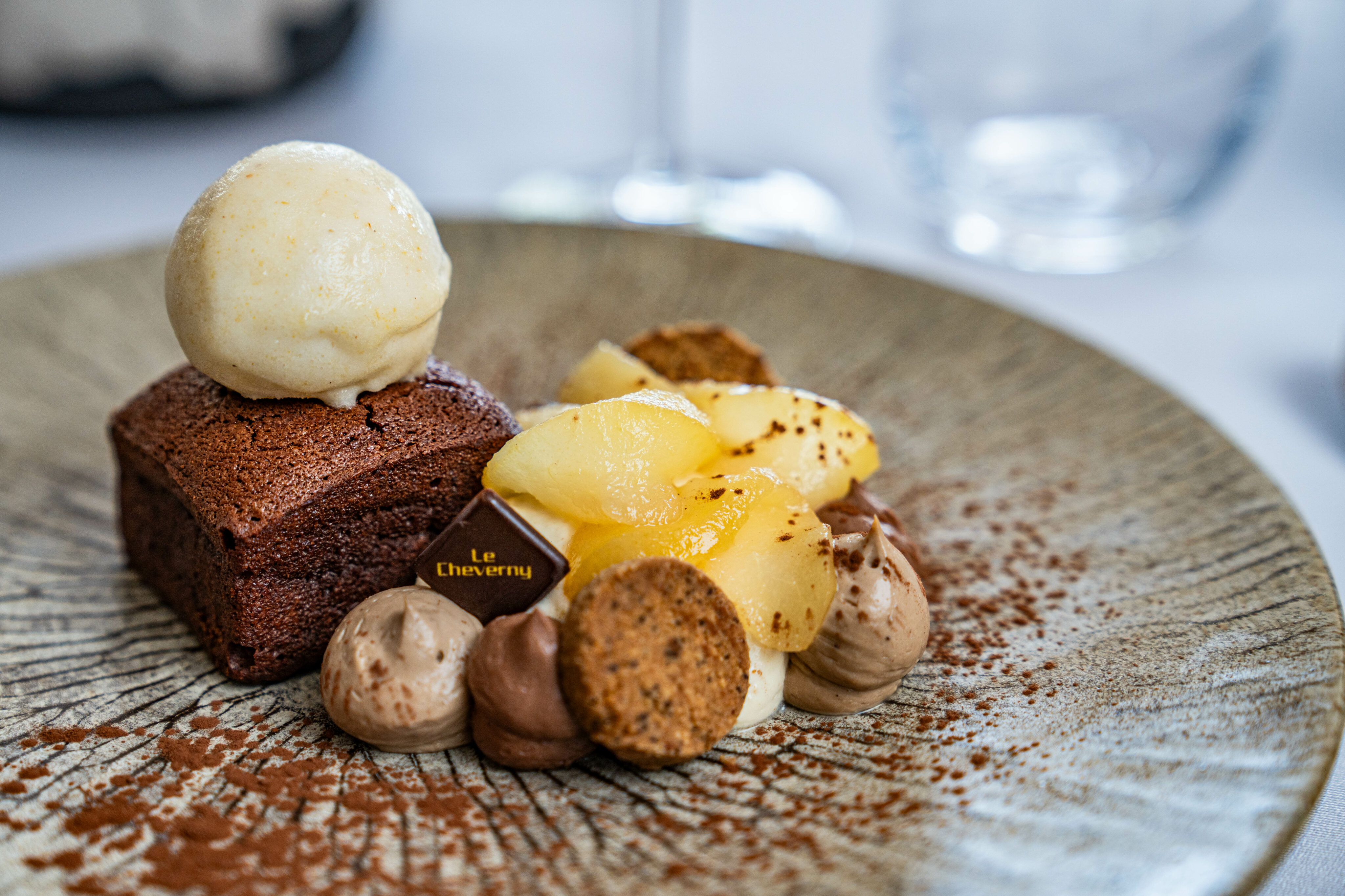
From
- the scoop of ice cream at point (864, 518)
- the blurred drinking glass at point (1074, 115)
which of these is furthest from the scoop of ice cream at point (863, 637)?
the blurred drinking glass at point (1074, 115)

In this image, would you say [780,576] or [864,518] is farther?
[864,518]

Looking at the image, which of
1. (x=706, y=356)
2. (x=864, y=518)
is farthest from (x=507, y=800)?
(x=706, y=356)

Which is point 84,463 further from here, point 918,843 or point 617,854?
point 918,843

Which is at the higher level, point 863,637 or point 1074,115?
point 1074,115

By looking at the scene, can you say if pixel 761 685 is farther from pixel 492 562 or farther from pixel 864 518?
pixel 492 562

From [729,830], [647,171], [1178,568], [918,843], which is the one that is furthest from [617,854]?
[647,171]
